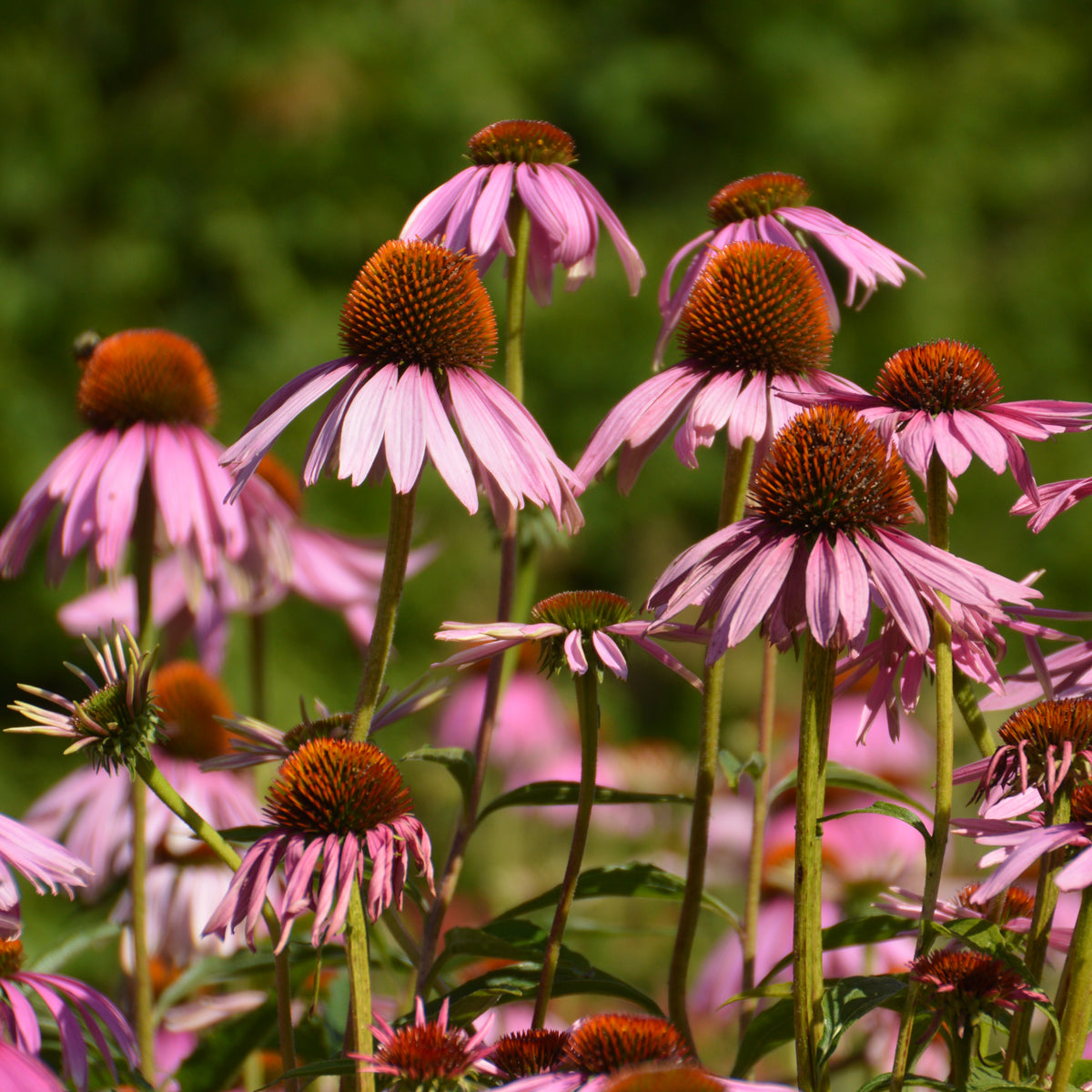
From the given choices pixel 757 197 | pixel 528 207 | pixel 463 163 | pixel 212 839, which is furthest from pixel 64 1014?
pixel 463 163

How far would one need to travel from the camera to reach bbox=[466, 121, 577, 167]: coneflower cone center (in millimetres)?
724

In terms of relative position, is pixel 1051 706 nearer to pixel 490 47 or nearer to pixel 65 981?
pixel 65 981

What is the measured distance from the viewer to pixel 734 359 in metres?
0.62

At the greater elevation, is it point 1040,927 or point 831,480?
point 831,480

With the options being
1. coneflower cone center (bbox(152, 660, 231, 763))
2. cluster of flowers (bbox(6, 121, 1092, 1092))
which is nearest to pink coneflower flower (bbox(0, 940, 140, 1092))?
cluster of flowers (bbox(6, 121, 1092, 1092))

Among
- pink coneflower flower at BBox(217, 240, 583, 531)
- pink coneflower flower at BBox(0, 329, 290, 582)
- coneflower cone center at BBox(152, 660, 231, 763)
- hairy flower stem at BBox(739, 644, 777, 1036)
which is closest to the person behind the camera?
pink coneflower flower at BBox(217, 240, 583, 531)

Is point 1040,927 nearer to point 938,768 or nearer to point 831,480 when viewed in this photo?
point 938,768

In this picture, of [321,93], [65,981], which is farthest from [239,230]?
[65,981]

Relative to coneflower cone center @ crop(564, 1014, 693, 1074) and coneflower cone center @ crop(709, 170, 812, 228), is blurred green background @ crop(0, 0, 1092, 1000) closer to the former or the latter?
coneflower cone center @ crop(709, 170, 812, 228)

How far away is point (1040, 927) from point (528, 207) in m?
0.43

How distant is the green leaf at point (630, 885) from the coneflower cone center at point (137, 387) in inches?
18.1

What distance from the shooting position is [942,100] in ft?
18.2

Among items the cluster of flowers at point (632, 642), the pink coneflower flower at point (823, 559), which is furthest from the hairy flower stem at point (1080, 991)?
the pink coneflower flower at point (823, 559)

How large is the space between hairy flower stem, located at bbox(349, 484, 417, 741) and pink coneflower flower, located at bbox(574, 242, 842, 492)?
0.09m
